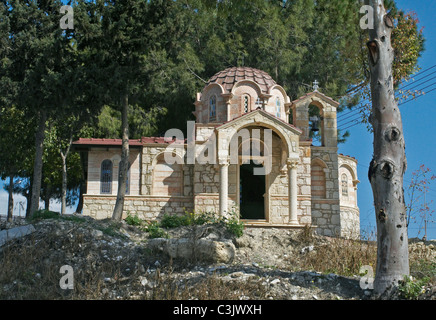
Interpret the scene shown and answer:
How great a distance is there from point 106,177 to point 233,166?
18.2 ft

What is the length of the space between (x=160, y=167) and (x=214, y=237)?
28.4 ft

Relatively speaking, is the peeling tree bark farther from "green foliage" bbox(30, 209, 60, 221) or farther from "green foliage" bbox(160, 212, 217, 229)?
"green foliage" bbox(160, 212, 217, 229)

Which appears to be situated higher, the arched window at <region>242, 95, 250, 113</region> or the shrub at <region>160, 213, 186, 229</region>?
the arched window at <region>242, 95, 250, 113</region>

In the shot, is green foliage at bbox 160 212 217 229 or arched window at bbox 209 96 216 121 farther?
arched window at bbox 209 96 216 121

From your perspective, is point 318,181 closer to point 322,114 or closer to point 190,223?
point 322,114

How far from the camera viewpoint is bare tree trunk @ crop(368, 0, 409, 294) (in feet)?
32.6

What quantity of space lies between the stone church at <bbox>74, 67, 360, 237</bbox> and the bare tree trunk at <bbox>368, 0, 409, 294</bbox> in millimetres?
10520

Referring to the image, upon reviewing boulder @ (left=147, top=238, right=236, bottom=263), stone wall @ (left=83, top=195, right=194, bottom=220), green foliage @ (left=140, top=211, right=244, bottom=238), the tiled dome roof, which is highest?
the tiled dome roof

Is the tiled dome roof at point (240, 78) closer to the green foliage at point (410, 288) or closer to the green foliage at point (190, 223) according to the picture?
the green foliage at point (190, 223)

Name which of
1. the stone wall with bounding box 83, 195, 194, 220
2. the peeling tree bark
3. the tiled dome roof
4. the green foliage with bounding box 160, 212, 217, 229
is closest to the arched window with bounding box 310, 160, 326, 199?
the tiled dome roof

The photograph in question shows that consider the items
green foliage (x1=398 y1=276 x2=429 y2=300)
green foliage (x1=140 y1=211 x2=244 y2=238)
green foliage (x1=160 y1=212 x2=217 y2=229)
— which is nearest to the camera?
green foliage (x1=398 y1=276 x2=429 y2=300)

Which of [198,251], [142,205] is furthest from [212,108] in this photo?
[198,251]

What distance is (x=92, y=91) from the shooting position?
18688mm

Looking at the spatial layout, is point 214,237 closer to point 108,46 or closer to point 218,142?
point 218,142
